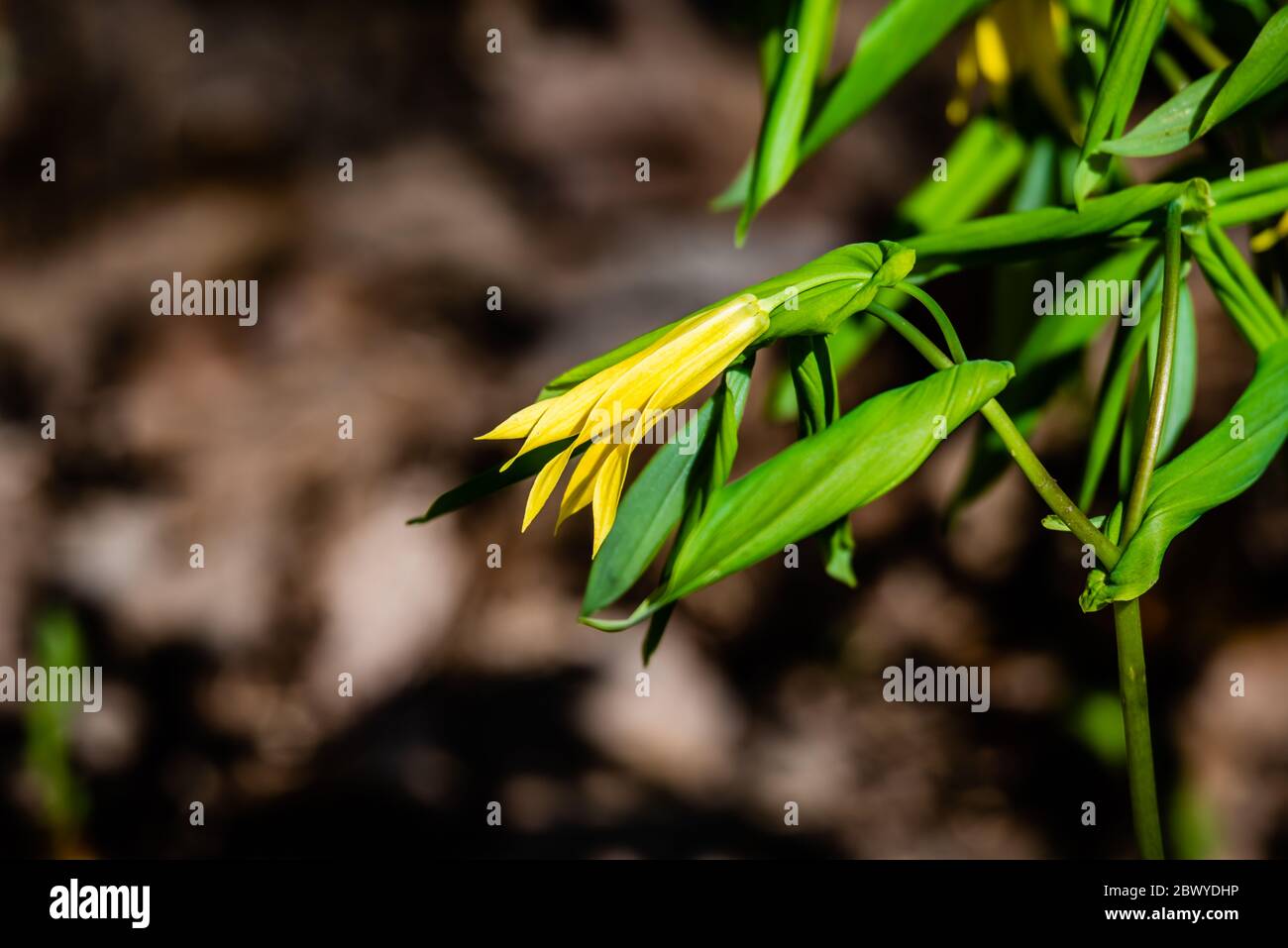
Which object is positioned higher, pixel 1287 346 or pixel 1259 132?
pixel 1259 132

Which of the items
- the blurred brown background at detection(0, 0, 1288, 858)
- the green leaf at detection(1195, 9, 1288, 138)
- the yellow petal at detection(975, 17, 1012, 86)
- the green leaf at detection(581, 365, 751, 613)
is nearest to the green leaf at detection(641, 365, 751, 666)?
the green leaf at detection(581, 365, 751, 613)

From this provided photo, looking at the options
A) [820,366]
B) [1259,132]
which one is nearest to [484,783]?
[820,366]

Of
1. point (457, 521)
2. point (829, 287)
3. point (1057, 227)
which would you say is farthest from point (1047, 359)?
point (457, 521)

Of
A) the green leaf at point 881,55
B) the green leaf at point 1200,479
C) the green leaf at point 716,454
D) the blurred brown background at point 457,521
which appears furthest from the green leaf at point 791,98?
the blurred brown background at point 457,521

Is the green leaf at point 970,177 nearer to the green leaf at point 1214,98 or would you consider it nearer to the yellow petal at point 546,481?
the green leaf at point 1214,98

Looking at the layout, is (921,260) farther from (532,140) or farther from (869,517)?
(532,140)
